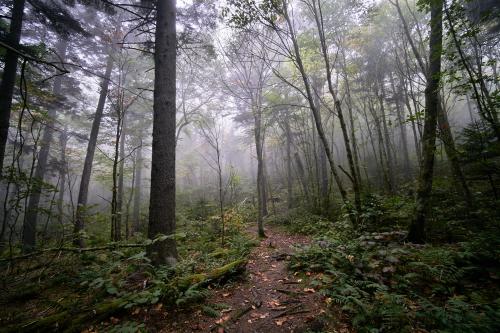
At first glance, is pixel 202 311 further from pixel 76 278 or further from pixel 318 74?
pixel 318 74

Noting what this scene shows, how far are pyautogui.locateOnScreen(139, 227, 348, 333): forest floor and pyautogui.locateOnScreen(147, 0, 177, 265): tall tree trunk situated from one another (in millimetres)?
1355

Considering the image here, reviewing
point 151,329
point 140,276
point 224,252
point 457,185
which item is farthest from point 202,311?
point 457,185

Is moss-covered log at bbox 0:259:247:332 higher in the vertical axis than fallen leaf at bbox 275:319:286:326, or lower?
higher

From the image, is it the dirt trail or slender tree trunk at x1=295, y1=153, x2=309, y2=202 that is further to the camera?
slender tree trunk at x1=295, y1=153, x2=309, y2=202

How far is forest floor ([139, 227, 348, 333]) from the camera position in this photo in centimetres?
304

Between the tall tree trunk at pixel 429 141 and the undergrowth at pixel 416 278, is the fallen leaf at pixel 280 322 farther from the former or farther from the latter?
the tall tree trunk at pixel 429 141

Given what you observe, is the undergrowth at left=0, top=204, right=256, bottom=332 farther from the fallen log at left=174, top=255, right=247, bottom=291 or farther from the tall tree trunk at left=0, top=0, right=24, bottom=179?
the tall tree trunk at left=0, top=0, right=24, bottom=179

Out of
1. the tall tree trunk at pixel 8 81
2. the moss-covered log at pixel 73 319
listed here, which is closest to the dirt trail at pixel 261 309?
the moss-covered log at pixel 73 319

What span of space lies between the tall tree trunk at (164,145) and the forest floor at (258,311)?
135 cm

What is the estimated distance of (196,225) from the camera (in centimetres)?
975

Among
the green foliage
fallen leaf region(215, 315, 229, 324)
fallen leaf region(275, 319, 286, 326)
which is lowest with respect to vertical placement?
fallen leaf region(275, 319, 286, 326)

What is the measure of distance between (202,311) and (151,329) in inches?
27.1

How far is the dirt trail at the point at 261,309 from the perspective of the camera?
3.05m

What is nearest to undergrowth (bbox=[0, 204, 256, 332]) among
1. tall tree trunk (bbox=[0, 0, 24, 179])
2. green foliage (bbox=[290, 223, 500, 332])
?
green foliage (bbox=[290, 223, 500, 332])
